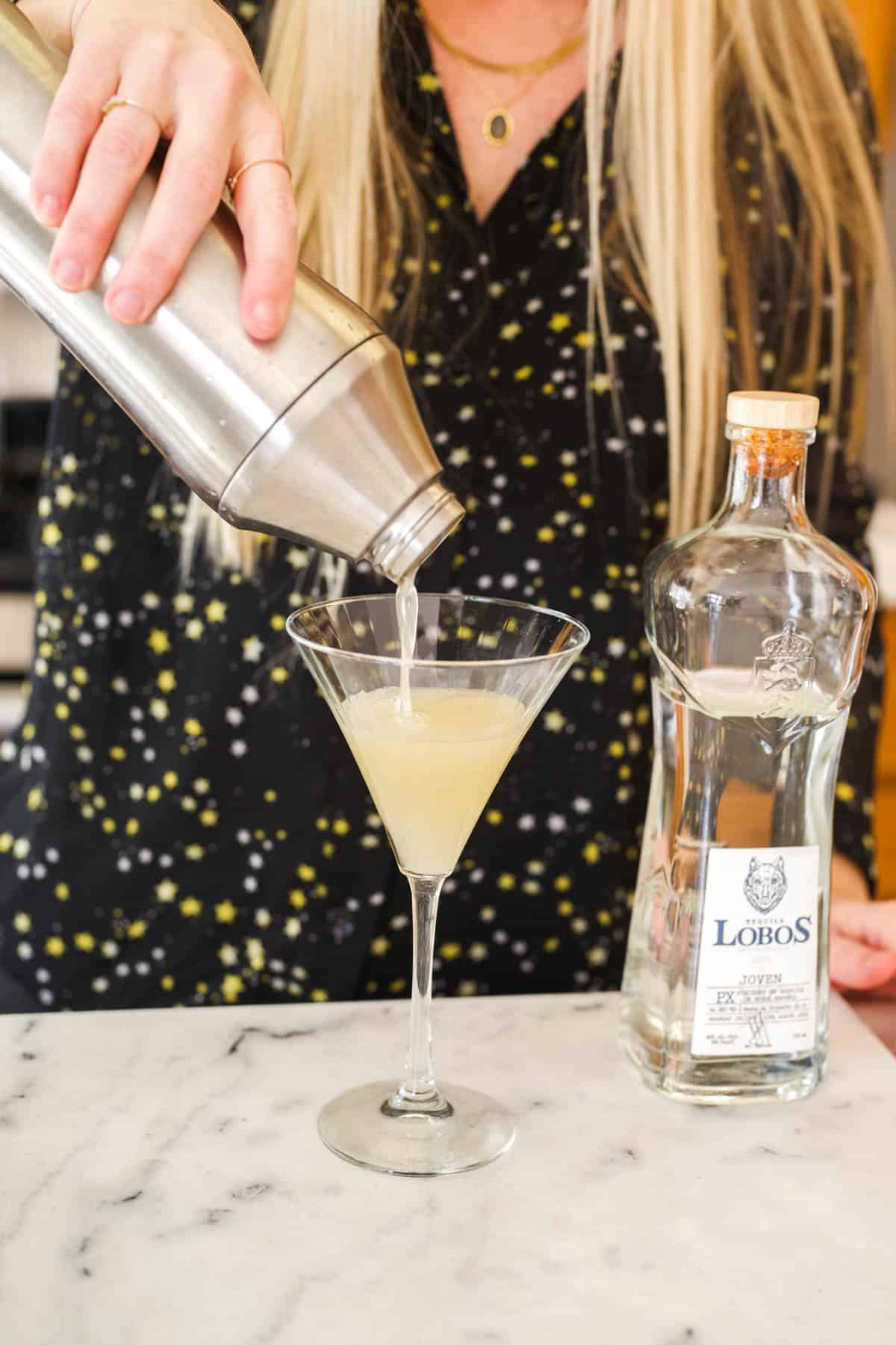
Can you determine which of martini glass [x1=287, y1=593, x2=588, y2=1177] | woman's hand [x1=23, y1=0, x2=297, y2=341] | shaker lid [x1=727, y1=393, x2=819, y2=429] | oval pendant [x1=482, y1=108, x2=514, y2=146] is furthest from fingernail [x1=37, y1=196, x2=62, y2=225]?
oval pendant [x1=482, y1=108, x2=514, y2=146]

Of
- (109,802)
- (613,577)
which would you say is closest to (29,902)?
(109,802)

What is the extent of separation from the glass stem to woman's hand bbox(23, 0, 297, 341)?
0.34 m

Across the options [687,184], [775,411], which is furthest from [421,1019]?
[687,184]

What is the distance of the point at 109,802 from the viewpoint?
1.31m

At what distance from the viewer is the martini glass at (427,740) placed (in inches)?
30.4

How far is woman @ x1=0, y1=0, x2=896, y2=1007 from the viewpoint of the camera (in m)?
1.20

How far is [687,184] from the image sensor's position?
3.91ft

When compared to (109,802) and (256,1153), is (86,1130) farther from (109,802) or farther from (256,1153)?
(109,802)

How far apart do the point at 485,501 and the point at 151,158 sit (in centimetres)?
54

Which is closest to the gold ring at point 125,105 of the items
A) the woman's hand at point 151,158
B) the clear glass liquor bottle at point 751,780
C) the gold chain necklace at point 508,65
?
the woman's hand at point 151,158

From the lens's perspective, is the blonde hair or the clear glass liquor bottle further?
the blonde hair

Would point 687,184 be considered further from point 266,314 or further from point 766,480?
point 266,314

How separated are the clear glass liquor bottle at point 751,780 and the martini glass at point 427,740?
11 centimetres

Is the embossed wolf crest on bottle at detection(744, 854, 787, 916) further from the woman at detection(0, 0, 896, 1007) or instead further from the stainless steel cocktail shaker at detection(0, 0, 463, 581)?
the woman at detection(0, 0, 896, 1007)
